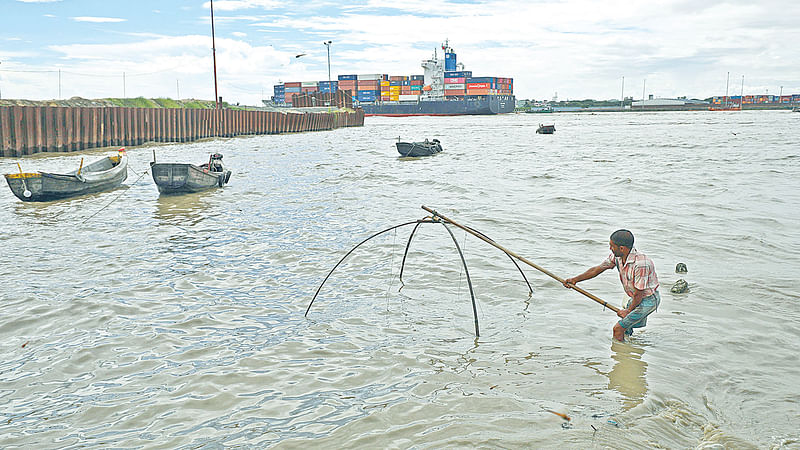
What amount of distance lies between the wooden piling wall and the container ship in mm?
90911

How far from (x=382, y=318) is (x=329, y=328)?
829 mm

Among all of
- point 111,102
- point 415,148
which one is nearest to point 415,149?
point 415,148

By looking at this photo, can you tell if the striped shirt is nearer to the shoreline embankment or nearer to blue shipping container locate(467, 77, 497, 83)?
the shoreline embankment

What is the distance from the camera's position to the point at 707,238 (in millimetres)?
12961

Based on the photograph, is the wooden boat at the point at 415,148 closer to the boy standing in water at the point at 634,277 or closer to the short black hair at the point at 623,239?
the boy standing in water at the point at 634,277

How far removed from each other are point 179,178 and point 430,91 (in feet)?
445

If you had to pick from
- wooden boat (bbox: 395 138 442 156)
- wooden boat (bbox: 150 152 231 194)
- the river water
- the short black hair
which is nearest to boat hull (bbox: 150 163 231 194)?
wooden boat (bbox: 150 152 231 194)

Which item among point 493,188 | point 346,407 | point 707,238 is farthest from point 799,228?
point 346,407

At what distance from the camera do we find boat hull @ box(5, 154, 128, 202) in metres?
17.4

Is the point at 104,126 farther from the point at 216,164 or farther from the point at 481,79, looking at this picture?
the point at 481,79

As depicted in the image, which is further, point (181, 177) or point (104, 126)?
point (104, 126)

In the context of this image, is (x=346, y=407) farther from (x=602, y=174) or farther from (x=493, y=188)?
(x=602, y=174)

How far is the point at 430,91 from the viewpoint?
150000 millimetres

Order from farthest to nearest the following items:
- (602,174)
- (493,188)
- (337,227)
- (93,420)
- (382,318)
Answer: (602,174) → (493,188) → (337,227) → (382,318) → (93,420)
